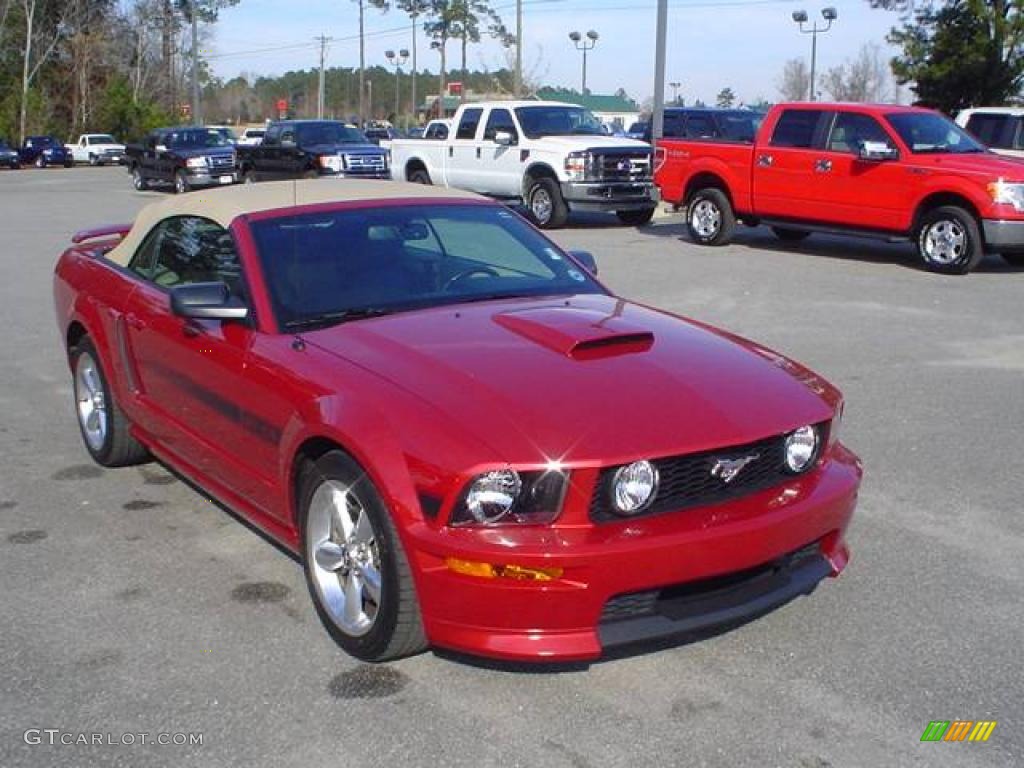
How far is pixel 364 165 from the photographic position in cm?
2430

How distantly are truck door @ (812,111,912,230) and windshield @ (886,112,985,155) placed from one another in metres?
0.20

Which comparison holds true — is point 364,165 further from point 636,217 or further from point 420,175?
point 636,217

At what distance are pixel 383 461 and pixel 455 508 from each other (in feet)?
1.01

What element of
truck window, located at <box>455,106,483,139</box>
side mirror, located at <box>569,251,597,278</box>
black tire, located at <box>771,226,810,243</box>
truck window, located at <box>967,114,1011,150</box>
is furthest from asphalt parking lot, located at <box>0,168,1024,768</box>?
truck window, located at <box>455,106,483,139</box>

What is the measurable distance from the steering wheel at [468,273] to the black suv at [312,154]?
757 inches

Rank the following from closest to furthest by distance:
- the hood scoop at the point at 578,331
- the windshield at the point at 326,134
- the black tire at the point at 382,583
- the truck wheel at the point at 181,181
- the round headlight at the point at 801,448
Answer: the black tire at the point at 382,583 → the round headlight at the point at 801,448 → the hood scoop at the point at 578,331 → the windshield at the point at 326,134 → the truck wheel at the point at 181,181

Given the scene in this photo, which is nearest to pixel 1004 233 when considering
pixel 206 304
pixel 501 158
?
pixel 501 158

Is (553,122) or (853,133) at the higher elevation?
(553,122)

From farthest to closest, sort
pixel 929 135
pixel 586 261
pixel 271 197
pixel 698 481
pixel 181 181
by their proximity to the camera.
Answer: pixel 181 181 < pixel 929 135 < pixel 586 261 < pixel 271 197 < pixel 698 481

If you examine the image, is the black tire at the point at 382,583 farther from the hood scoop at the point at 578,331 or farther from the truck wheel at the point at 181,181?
the truck wheel at the point at 181,181

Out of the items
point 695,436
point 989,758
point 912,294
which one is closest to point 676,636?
point 695,436

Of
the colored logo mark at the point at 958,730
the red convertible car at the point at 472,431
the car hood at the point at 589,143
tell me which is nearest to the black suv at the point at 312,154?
the car hood at the point at 589,143

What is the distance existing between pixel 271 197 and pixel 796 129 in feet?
36.5

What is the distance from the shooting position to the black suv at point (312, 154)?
24125 mm
